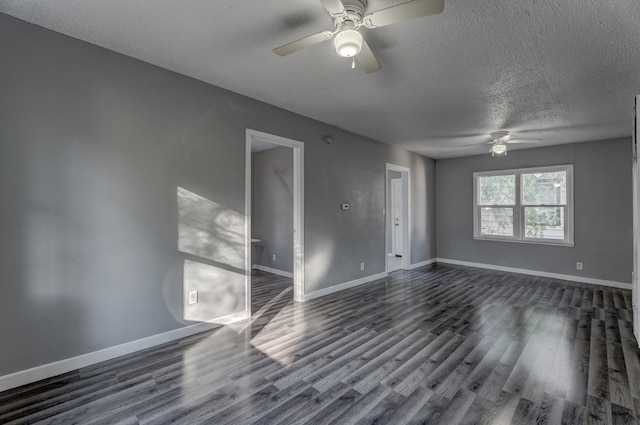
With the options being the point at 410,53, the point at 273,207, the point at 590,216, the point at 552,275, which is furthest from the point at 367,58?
the point at 552,275

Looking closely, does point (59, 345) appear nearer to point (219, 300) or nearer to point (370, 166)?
point (219, 300)

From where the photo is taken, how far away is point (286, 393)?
6.91 ft

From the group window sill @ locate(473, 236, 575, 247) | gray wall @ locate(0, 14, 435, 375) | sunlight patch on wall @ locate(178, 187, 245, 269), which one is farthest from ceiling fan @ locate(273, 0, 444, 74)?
window sill @ locate(473, 236, 575, 247)

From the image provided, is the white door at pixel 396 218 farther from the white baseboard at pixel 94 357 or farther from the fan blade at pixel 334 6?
the fan blade at pixel 334 6

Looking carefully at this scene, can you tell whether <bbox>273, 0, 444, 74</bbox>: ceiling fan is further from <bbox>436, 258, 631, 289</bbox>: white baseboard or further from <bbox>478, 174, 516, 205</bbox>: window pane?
<bbox>436, 258, 631, 289</bbox>: white baseboard

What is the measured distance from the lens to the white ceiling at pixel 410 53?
6.66 ft

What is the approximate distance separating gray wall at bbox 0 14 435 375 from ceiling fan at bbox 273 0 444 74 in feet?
4.96

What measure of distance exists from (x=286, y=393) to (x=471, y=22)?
9.54 ft

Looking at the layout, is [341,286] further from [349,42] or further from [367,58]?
[349,42]

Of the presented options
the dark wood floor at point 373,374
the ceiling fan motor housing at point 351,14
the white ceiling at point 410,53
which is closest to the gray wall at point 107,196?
the white ceiling at point 410,53

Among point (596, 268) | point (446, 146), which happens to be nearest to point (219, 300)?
point (446, 146)

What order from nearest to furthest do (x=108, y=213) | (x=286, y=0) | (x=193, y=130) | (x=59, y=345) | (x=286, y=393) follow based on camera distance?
(x=286, y=0), (x=286, y=393), (x=59, y=345), (x=108, y=213), (x=193, y=130)

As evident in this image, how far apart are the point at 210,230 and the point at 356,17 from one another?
2371mm

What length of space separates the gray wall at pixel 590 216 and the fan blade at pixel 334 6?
5789 mm
